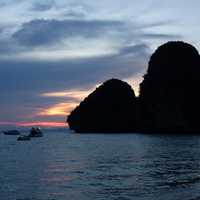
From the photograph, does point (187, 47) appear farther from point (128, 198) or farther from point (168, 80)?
point (128, 198)

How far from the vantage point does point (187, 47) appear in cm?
18725

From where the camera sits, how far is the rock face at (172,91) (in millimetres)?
178000

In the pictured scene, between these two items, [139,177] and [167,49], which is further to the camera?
[167,49]

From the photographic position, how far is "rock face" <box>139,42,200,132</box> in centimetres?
17800

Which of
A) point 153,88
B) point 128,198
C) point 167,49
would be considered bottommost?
point 128,198

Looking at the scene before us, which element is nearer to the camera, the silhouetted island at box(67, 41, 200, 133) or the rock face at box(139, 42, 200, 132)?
the silhouetted island at box(67, 41, 200, 133)

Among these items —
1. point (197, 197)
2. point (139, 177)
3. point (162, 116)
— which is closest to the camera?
point (197, 197)

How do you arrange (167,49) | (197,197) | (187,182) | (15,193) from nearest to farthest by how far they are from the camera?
(197,197) < (15,193) < (187,182) < (167,49)

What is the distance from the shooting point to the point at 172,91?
599ft

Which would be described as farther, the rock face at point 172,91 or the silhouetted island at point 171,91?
the rock face at point 172,91

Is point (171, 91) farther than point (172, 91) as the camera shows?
Yes

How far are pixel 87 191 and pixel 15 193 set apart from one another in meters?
4.71

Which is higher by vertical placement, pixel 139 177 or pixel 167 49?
pixel 167 49

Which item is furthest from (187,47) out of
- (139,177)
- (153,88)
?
(139,177)
